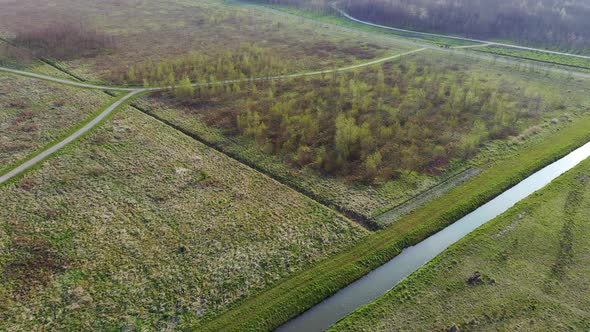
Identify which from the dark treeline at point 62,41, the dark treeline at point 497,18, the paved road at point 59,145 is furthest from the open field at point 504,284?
the dark treeline at point 497,18

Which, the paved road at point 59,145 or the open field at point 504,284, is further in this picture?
the paved road at point 59,145

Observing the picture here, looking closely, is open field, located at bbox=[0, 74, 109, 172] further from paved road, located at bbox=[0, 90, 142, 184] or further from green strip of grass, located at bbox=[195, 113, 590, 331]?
green strip of grass, located at bbox=[195, 113, 590, 331]

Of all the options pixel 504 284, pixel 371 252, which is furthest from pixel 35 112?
pixel 504 284

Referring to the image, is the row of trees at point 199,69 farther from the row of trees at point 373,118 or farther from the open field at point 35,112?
the open field at point 35,112

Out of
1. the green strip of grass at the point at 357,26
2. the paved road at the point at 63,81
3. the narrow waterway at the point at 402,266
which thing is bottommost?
the narrow waterway at the point at 402,266

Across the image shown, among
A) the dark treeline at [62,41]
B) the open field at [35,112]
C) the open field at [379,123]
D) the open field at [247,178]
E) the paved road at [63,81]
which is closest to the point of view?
the open field at [247,178]

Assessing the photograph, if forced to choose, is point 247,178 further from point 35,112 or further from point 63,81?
point 63,81
